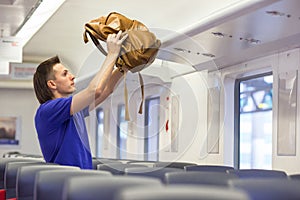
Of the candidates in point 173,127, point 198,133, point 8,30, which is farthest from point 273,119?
point 8,30

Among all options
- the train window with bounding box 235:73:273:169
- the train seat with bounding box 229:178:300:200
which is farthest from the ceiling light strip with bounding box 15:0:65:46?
the train seat with bounding box 229:178:300:200

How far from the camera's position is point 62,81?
420cm

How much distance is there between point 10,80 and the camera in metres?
14.6

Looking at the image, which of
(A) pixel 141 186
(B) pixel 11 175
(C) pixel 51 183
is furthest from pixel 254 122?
(A) pixel 141 186

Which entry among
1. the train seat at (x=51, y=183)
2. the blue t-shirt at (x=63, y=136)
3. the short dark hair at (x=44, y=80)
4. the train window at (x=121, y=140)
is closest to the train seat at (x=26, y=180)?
the blue t-shirt at (x=63, y=136)

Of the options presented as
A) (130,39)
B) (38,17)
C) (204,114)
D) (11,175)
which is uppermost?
(38,17)

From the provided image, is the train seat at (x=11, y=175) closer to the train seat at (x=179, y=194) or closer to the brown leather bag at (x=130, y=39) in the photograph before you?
the brown leather bag at (x=130, y=39)

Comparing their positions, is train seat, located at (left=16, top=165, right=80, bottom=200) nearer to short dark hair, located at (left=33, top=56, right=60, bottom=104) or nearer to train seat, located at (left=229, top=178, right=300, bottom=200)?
short dark hair, located at (left=33, top=56, right=60, bottom=104)

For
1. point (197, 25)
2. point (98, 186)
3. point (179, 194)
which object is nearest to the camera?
point (179, 194)

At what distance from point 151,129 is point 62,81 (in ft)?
25.2

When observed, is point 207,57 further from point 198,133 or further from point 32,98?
point 32,98

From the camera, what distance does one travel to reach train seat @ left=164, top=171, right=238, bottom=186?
3.31 meters

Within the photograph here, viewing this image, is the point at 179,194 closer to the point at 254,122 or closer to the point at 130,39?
the point at 130,39

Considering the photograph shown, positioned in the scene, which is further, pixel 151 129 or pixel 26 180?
pixel 151 129
